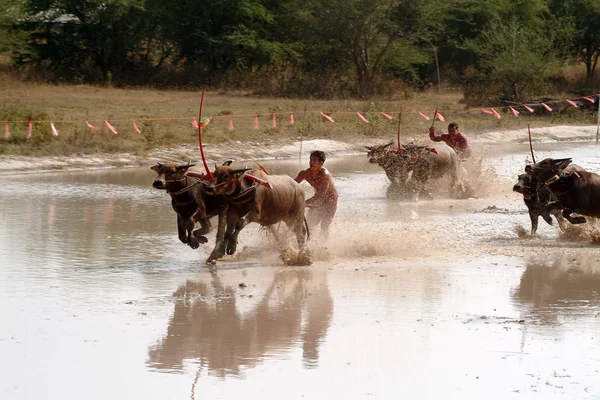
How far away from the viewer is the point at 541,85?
143 feet

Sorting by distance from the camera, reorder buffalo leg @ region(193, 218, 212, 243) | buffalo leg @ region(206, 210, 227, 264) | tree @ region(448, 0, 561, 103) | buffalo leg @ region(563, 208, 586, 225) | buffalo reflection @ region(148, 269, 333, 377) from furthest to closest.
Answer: tree @ region(448, 0, 561, 103), buffalo leg @ region(563, 208, 586, 225), buffalo leg @ region(193, 218, 212, 243), buffalo leg @ region(206, 210, 227, 264), buffalo reflection @ region(148, 269, 333, 377)

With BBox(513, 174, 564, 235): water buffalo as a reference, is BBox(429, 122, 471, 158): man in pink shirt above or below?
above

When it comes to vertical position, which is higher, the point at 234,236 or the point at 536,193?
the point at 536,193

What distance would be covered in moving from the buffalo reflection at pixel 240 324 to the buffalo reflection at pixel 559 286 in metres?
2.23

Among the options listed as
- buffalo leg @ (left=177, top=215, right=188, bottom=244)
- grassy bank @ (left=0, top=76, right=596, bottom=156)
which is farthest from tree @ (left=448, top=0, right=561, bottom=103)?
buffalo leg @ (left=177, top=215, right=188, bottom=244)

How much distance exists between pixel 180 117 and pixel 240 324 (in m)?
21.0

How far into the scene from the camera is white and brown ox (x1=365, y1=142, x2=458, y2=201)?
1889cm

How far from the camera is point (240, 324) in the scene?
9.93 meters

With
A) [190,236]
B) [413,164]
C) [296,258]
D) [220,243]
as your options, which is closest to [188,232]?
[190,236]

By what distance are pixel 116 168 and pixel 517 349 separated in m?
15.5

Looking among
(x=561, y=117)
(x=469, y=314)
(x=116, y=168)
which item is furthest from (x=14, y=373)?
(x=561, y=117)

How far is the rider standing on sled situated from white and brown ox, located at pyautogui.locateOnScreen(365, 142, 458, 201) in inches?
190

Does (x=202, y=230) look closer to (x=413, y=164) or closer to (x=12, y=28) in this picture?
(x=413, y=164)

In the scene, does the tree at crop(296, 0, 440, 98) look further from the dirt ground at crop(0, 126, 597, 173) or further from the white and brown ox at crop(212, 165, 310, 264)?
the white and brown ox at crop(212, 165, 310, 264)
